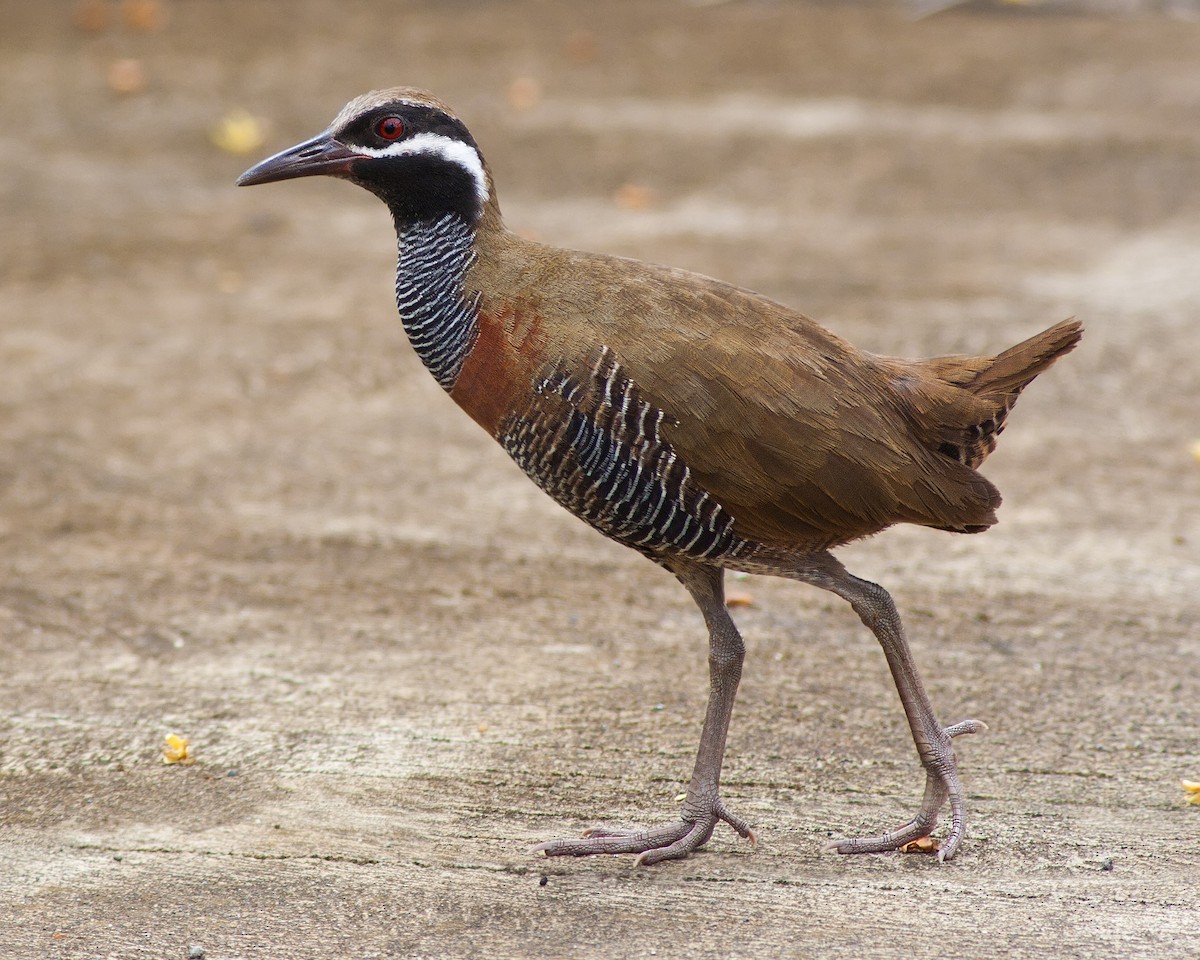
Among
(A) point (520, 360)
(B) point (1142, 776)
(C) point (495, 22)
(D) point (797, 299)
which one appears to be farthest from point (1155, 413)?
(C) point (495, 22)

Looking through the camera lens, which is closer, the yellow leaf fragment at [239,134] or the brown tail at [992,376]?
the brown tail at [992,376]

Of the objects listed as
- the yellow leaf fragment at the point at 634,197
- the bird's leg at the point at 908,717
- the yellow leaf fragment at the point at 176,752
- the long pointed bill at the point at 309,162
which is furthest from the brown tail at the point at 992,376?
the yellow leaf fragment at the point at 634,197

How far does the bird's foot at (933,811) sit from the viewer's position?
433cm

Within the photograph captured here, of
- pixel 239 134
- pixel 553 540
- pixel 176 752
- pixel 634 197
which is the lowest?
pixel 176 752

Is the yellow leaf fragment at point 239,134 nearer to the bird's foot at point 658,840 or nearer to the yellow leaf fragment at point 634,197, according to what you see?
the yellow leaf fragment at point 634,197

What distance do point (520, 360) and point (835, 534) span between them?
101cm

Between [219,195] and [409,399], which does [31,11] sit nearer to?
[219,195]

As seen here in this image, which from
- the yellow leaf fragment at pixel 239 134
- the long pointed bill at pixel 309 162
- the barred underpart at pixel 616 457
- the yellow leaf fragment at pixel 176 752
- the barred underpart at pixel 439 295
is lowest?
the yellow leaf fragment at pixel 176 752

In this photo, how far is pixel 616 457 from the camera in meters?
4.09

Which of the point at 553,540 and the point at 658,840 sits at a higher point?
the point at 553,540

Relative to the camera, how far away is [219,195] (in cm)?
1031

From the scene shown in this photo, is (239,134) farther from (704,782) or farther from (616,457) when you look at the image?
(704,782)

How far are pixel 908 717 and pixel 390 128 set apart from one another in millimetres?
2252

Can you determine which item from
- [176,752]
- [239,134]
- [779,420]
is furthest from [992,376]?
[239,134]
